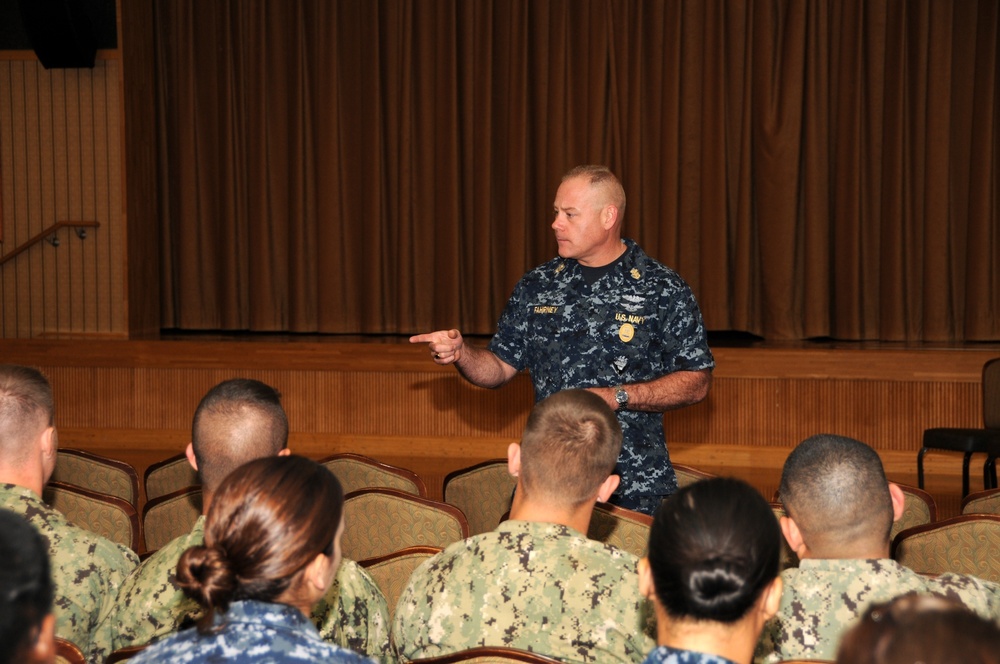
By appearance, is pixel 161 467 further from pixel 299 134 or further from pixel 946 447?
pixel 299 134

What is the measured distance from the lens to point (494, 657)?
1.72 metres

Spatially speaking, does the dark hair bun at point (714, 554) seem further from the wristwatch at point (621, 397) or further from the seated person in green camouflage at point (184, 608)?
the wristwatch at point (621, 397)

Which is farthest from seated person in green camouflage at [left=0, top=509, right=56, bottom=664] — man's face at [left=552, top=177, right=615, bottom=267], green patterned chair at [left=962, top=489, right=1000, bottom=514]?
green patterned chair at [left=962, top=489, right=1000, bottom=514]

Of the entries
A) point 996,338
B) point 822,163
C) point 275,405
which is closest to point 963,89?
point 822,163

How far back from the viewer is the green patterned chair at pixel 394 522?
2869mm

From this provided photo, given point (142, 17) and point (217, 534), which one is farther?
point (142, 17)

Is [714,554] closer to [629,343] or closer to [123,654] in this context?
[123,654]

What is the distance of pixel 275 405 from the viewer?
2676 millimetres

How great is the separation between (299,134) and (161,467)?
589 centimetres

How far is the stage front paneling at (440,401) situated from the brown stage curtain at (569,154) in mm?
1416

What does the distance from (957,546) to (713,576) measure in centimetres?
144

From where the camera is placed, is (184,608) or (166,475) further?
(166,475)

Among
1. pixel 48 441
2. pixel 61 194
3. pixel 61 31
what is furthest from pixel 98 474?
pixel 61 194

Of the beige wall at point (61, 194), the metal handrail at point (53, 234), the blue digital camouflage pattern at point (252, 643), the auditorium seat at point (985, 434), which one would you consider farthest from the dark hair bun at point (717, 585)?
the metal handrail at point (53, 234)
